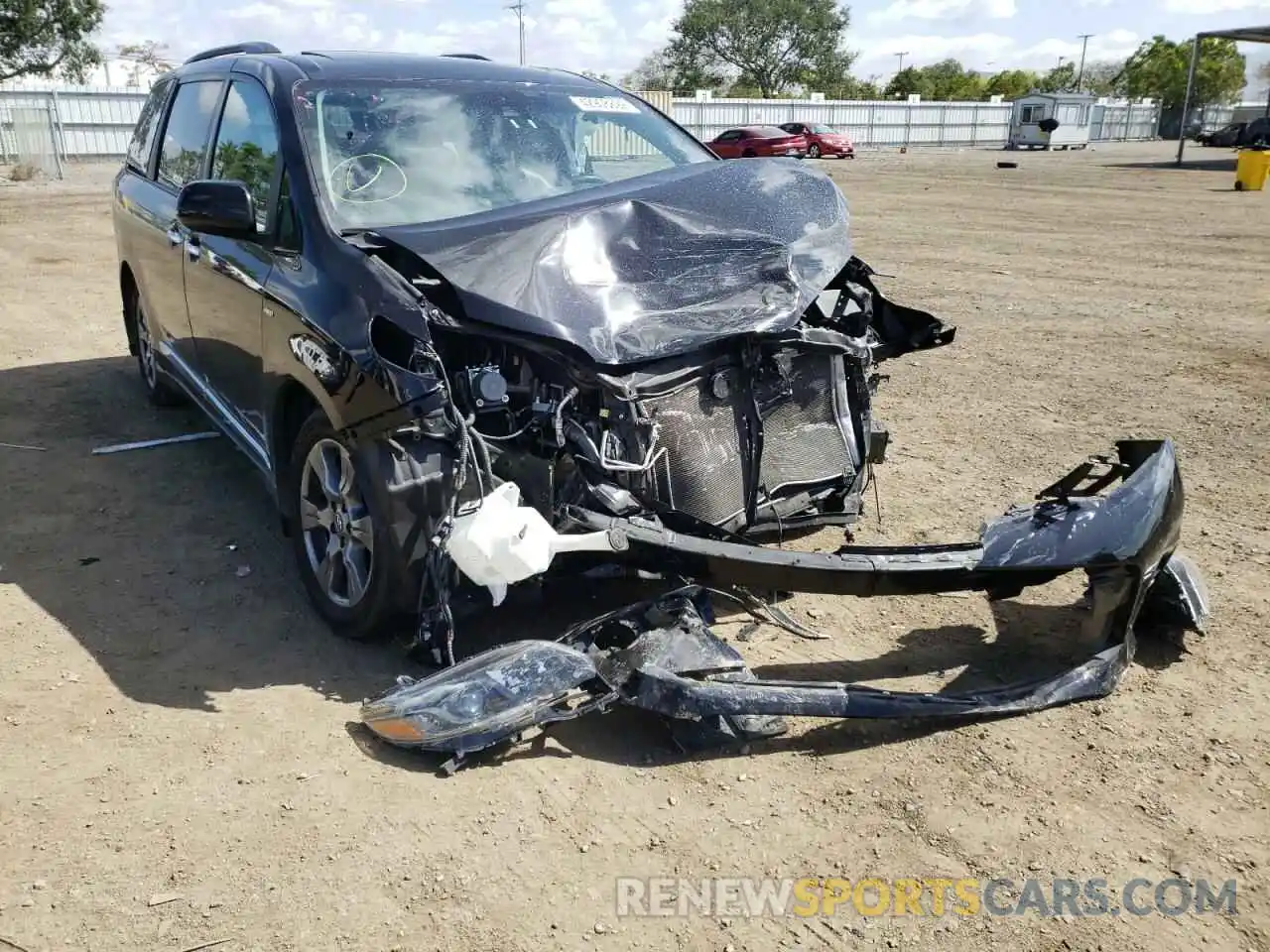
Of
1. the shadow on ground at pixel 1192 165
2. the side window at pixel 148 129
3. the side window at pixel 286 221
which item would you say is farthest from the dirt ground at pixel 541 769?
the shadow on ground at pixel 1192 165

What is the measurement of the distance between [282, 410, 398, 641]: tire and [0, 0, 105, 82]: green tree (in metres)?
39.9

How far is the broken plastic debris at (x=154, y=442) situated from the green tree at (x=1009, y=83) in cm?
8879

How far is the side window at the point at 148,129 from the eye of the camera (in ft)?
19.2

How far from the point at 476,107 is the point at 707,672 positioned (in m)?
2.63

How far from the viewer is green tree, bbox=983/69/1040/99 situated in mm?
84500

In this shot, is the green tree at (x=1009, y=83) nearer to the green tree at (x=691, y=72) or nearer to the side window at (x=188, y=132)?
the green tree at (x=691, y=72)

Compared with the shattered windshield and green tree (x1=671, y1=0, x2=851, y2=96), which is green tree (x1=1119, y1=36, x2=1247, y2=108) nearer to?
green tree (x1=671, y1=0, x2=851, y2=96)

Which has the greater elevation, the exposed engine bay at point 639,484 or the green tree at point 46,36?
the green tree at point 46,36

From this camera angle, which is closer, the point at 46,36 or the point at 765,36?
the point at 46,36

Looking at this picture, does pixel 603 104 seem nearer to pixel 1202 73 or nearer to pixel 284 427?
pixel 284 427

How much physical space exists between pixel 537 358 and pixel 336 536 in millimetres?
989

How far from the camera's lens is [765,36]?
3162 inches

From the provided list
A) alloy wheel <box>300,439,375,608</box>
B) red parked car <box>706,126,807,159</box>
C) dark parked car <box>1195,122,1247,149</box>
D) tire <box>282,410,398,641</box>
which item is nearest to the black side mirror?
tire <box>282,410,398,641</box>

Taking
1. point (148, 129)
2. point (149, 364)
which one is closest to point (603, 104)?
point (148, 129)
